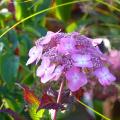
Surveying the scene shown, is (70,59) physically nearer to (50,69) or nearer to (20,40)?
(50,69)

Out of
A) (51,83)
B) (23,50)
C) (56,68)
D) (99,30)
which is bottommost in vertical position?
(99,30)

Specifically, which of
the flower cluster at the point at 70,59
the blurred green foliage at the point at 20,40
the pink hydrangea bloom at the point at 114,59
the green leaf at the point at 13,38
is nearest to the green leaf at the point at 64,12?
the blurred green foliage at the point at 20,40

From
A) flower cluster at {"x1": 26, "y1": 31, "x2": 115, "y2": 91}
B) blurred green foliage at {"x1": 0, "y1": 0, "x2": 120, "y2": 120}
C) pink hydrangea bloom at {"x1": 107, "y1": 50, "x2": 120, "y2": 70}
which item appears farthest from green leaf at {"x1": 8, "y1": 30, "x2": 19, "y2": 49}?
pink hydrangea bloom at {"x1": 107, "y1": 50, "x2": 120, "y2": 70}

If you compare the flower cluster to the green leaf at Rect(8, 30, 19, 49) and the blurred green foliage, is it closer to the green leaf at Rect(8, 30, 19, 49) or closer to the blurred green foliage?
the blurred green foliage

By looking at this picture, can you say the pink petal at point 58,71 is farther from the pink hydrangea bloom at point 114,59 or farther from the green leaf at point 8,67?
the pink hydrangea bloom at point 114,59

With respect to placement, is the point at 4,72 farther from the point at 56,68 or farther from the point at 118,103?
the point at 118,103

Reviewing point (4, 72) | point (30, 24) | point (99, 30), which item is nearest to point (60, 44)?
point (4, 72)

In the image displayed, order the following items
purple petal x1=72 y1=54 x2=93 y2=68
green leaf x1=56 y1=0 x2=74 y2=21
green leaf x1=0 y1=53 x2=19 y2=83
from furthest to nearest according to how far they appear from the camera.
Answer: green leaf x1=56 y1=0 x2=74 y2=21 < green leaf x1=0 y1=53 x2=19 y2=83 < purple petal x1=72 y1=54 x2=93 y2=68
